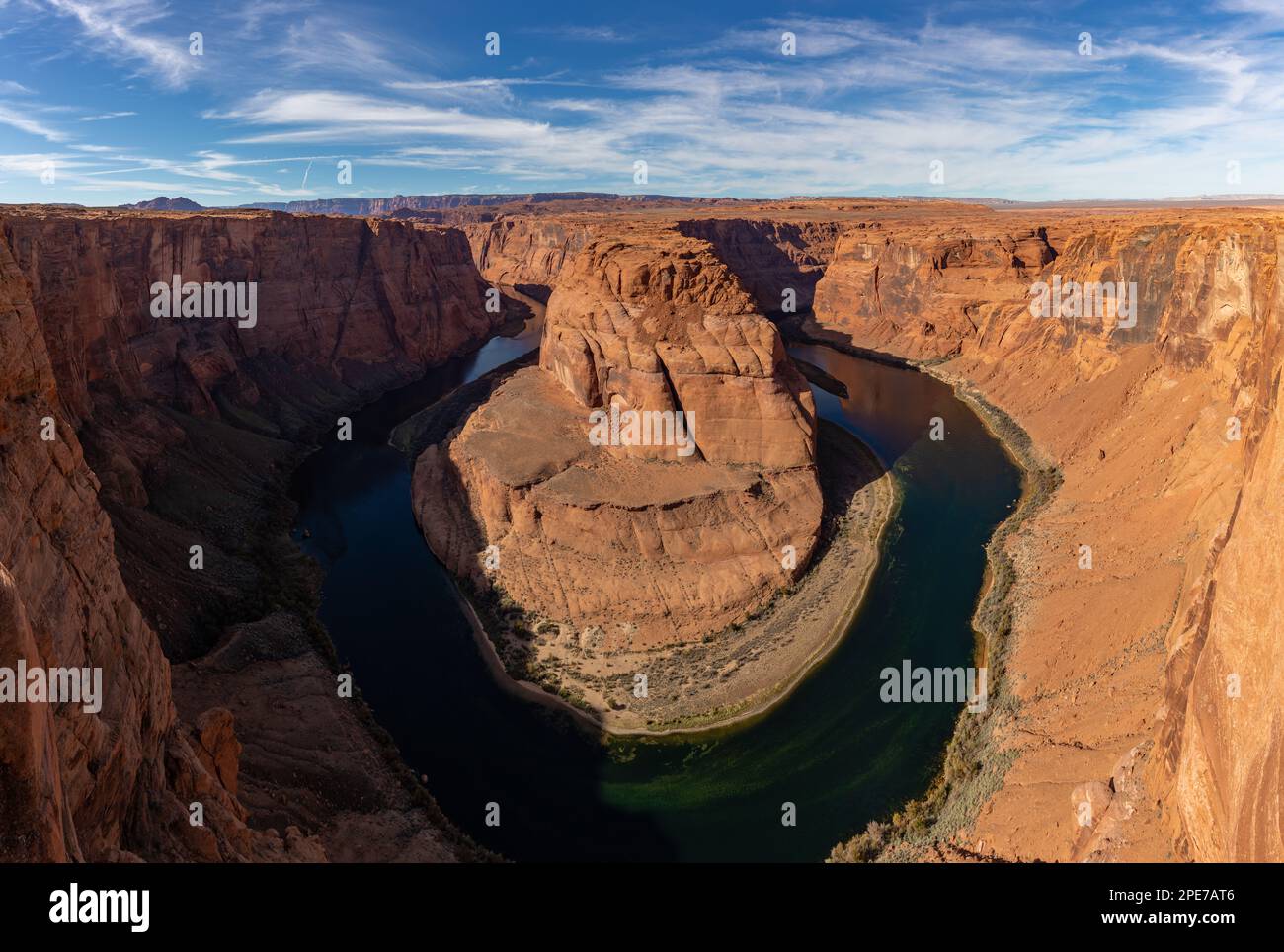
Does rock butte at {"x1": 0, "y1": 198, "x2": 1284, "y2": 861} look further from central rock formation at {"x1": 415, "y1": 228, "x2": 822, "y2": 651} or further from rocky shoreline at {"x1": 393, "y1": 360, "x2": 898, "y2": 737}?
rocky shoreline at {"x1": 393, "y1": 360, "x2": 898, "y2": 737}

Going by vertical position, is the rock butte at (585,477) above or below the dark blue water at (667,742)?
above

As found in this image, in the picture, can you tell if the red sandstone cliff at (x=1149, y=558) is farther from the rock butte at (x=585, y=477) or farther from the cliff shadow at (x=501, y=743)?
the cliff shadow at (x=501, y=743)

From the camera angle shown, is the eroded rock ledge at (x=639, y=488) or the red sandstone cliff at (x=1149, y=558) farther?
the eroded rock ledge at (x=639, y=488)

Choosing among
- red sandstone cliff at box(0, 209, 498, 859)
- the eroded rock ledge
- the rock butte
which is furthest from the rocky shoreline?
red sandstone cliff at box(0, 209, 498, 859)

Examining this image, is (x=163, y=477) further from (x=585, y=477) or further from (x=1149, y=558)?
(x=1149, y=558)

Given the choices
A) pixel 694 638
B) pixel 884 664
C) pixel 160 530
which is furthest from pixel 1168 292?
pixel 160 530

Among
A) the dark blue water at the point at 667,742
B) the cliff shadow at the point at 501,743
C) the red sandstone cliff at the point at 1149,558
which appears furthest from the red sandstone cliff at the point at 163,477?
the red sandstone cliff at the point at 1149,558
